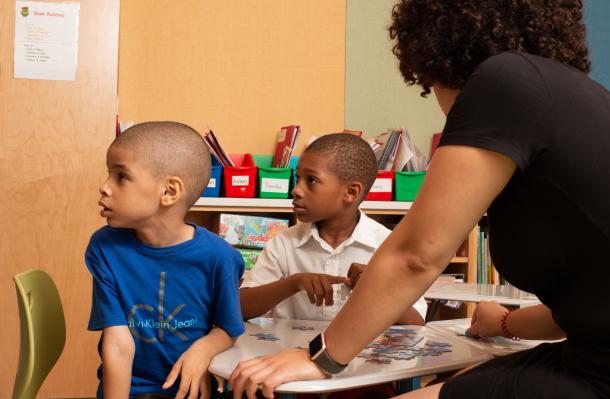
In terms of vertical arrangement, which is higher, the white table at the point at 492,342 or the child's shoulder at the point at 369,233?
the child's shoulder at the point at 369,233

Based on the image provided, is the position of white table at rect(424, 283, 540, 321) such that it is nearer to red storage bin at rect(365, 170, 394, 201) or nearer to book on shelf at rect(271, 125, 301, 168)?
red storage bin at rect(365, 170, 394, 201)

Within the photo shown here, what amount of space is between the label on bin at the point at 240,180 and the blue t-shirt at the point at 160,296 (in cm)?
182

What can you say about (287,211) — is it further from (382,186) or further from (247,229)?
(382,186)

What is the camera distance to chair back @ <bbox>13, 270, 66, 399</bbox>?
1499mm

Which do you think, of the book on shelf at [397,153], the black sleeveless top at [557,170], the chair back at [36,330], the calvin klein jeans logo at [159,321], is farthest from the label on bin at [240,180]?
the black sleeveless top at [557,170]

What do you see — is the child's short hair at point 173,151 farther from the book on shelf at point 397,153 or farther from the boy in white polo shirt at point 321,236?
the book on shelf at point 397,153

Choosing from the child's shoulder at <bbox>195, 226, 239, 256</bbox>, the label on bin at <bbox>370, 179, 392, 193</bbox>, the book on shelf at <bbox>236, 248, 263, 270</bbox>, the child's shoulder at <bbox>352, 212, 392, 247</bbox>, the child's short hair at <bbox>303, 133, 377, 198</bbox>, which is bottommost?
the book on shelf at <bbox>236, 248, 263, 270</bbox>

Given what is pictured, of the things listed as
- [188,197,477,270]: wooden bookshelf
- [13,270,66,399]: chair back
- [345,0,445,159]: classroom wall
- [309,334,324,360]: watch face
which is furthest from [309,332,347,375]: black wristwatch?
[345,0,445,159]: classroom wall

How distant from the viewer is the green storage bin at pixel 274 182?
3.26 metres

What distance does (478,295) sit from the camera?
7.19 ft

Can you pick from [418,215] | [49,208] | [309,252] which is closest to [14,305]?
[49,208]

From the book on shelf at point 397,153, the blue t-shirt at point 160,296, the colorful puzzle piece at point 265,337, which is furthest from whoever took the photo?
the book on shelf at point 397,153

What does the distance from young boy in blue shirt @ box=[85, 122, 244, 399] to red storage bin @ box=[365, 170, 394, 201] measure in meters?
1.98

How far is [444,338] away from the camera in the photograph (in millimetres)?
1511
